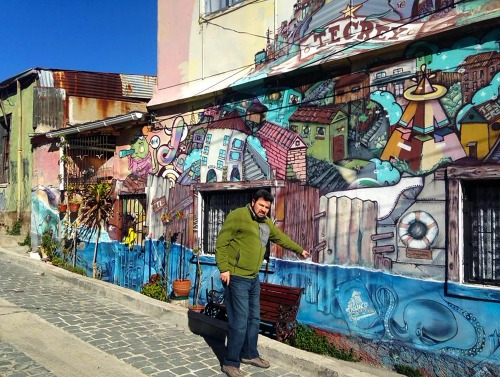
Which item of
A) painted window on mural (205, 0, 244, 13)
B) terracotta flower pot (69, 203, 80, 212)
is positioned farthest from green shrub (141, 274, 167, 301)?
painted window on mural (205, 0, 244, 13)

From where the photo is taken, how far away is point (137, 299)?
742 cm

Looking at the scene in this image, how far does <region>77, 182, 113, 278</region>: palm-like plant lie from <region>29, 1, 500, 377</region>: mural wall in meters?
3.54

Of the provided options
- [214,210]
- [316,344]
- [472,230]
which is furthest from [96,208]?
[472,230]

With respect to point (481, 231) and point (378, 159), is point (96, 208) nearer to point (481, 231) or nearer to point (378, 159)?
point (378, 159)

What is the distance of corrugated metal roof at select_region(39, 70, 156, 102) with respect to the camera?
1356 centimetres

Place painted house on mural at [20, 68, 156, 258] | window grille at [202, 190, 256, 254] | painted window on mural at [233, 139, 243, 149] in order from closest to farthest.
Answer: painted window on mural at [233, 139, 243, 149] < window grille at [202, 190, 256, 254] < painted house on mural at [20, 68, 156, 258]

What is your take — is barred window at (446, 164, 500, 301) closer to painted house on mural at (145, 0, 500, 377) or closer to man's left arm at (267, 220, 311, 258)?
painted house on mural at (145, 0, 500, 377)

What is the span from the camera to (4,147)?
51.8ft

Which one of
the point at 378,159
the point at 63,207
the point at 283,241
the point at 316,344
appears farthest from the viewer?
the point at 63,207

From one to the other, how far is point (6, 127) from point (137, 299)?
36.5ft

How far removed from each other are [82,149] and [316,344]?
7.85 meters

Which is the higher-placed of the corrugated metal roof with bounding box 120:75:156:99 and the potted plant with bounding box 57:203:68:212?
the corrugated metal roof with bounding box 120:75:156:99

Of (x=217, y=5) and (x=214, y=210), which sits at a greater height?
(x=217, y=5)

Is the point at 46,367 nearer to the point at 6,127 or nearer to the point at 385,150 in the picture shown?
the point at 385,150
